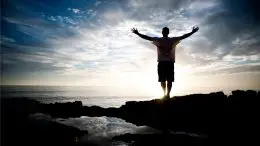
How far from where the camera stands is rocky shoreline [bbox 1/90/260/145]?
6.53 m

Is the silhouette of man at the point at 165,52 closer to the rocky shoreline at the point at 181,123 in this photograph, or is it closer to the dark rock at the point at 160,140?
the rocky shoreline at the point at 181,123

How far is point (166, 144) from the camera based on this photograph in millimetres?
5922

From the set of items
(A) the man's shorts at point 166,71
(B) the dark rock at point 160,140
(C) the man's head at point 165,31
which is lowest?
(B) the dark rock at point 160,140

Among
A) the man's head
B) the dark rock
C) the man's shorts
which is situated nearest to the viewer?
the dark rock

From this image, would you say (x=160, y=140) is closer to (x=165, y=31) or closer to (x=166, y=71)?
(x=166, y=71)

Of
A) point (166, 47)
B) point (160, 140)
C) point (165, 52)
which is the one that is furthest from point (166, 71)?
point (160, 140)

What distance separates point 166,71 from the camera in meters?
10.6

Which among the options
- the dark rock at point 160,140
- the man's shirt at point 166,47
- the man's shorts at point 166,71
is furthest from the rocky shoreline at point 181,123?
the man's shirt at point 166,47

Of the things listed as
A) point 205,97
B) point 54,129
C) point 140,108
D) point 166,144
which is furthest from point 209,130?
point 54,129

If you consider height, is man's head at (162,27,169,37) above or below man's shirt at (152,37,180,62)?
above

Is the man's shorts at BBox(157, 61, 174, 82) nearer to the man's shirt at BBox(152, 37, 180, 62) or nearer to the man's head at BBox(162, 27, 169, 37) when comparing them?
the man's shirt at BBox(152, 37, 180, 62)

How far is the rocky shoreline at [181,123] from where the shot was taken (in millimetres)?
6531

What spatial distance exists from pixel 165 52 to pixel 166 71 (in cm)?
101

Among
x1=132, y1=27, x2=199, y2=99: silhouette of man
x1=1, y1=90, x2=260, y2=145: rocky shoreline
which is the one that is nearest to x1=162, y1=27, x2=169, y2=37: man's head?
x1=132, y1=27, x2=199, y2=99: silhouette of man
